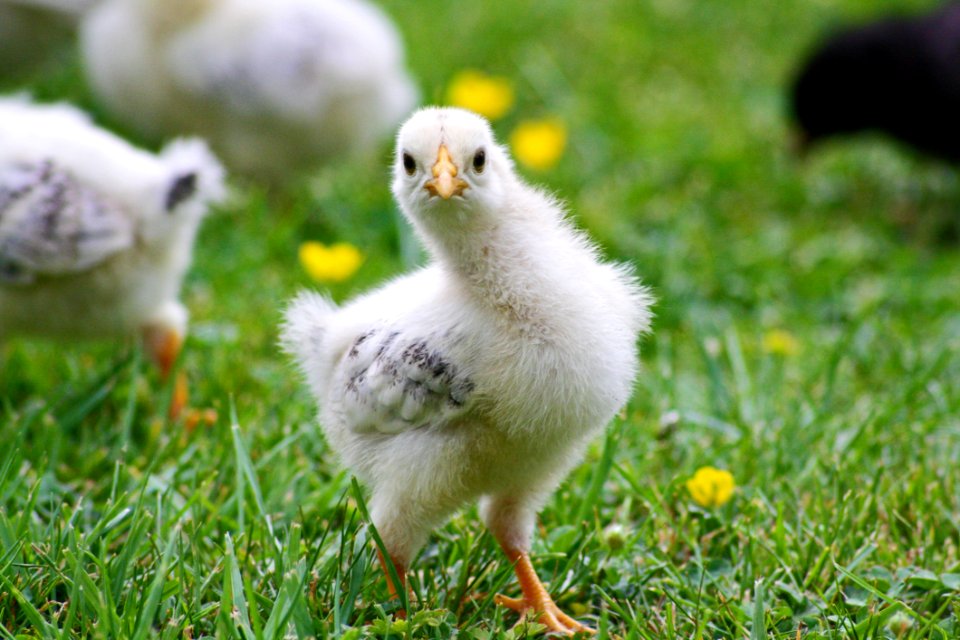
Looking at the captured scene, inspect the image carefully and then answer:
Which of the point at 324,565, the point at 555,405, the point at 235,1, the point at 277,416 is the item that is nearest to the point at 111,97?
the point at 235,1

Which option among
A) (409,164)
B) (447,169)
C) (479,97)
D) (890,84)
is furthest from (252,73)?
(890,84)

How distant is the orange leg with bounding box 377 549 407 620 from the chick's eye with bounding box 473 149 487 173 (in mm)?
696

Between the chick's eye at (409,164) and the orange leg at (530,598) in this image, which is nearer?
the chick's eye at (409,164)

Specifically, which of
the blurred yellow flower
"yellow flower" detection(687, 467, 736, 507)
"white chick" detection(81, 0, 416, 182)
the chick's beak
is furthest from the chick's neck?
"white chick" detection(81, 0, 416, 182)

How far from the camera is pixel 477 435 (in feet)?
6.19

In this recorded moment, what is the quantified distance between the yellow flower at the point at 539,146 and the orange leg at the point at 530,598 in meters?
2.60

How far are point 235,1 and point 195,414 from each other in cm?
215

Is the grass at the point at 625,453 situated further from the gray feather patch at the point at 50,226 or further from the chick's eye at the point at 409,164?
the chick's eye at the point at 409,164

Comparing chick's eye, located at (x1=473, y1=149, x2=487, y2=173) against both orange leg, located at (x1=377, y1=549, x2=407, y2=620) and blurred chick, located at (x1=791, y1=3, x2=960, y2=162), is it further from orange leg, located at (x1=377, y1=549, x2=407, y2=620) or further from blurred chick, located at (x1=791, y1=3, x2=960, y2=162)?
blurred chick, located at (x1=791, y1=3, x2=960, y2=162)

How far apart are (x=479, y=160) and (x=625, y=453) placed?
3.57 feet

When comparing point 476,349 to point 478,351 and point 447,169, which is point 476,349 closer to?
point 478,351

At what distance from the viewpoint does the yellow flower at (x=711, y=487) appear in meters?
2.29

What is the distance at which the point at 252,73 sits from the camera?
4.13 metres

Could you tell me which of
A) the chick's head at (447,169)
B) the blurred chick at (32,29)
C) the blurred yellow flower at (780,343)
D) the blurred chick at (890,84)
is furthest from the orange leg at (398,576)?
the blurred chick at (890,84)
